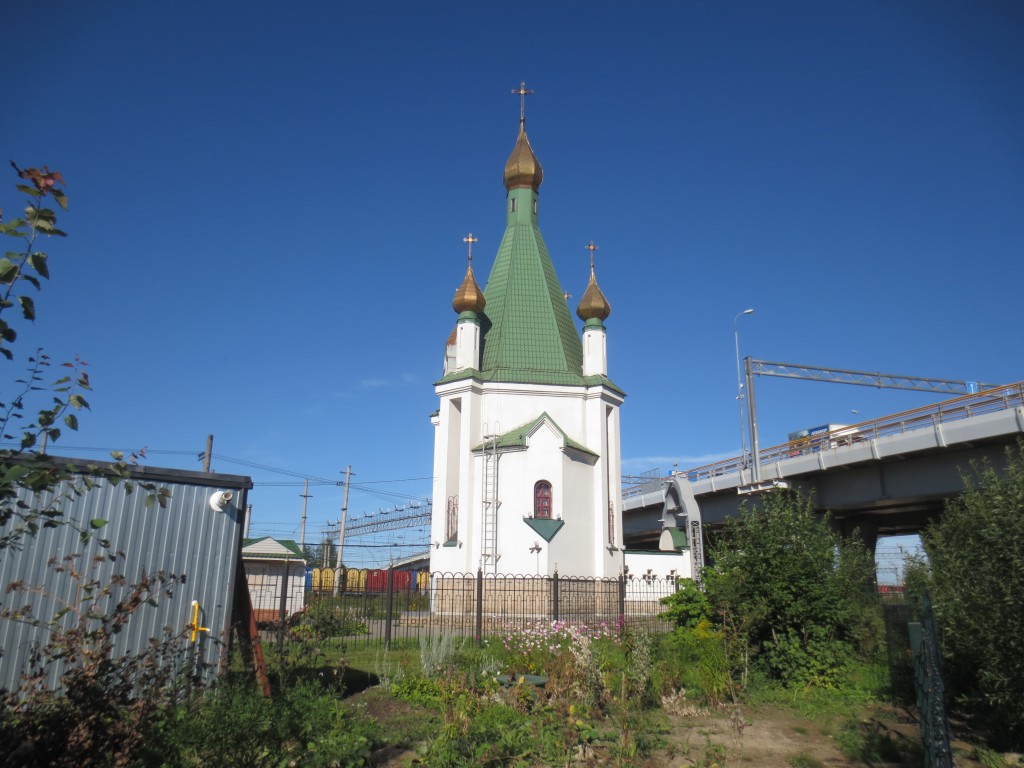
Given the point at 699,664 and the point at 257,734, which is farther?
the point at 699,664

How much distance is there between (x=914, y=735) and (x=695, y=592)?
21.2 ft

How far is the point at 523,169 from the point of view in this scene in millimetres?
33219

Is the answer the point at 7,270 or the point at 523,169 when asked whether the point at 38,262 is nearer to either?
the point at 7,270

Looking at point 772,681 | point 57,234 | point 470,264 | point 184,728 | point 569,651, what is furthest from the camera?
point 470,264

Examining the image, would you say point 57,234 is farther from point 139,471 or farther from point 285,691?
point 139,471

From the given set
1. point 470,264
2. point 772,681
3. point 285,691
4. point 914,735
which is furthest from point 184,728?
point 470,264

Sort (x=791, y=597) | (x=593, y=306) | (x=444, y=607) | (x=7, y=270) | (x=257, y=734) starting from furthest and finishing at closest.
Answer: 1. (x=593, y=306)
2. (x=444, y=607)
3. (x=791, y=597)
4. (x=257, y=734)
5. (x=7, y=270)

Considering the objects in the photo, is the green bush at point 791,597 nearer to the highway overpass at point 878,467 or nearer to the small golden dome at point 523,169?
the highway overpass at point 878,467

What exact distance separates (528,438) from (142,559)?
1843cm

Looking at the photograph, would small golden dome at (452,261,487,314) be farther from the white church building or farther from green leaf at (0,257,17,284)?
green leaf at (0,257,17,284)

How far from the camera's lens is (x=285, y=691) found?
759 centimetres

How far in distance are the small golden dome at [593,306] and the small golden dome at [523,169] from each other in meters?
6.15

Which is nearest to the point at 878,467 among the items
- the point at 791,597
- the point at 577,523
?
the point at 577,523

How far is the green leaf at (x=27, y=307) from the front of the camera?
10.9ft
